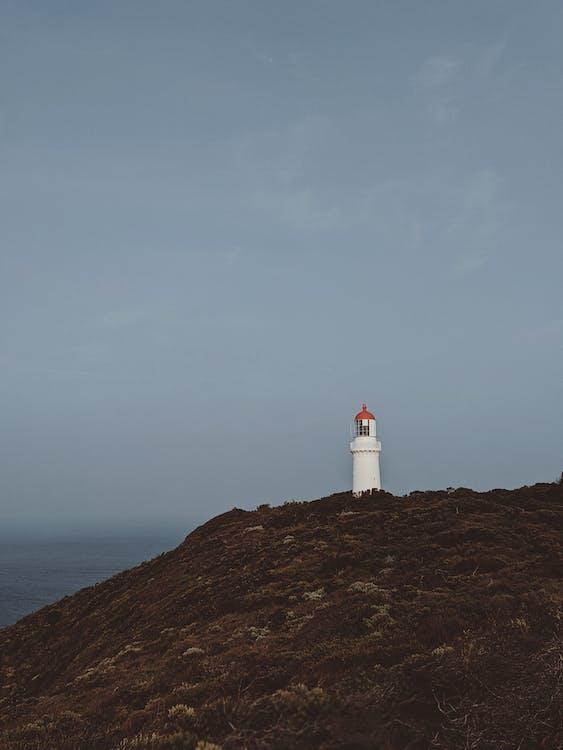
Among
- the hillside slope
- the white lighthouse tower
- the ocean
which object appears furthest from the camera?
the ocean

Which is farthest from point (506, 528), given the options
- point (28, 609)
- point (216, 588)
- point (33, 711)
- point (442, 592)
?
point (28, 609)

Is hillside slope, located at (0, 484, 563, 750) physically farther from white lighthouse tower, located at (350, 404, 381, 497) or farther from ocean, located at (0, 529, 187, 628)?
ocean, located at (0, 529, 187, 628)

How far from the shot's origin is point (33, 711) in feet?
45.3

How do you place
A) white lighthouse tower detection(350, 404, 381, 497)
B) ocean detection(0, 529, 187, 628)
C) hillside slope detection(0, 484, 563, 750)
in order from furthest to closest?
ocean detection(0, 529, 187, 628) < white lighthouse tower detection(350, 404, 381, 497) < hillside slope detection(0, 484, 563, 750)

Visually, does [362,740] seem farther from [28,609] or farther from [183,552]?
[28,609]

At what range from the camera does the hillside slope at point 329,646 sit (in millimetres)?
8383

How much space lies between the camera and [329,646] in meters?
12.0

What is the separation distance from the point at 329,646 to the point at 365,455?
28825 millimetres

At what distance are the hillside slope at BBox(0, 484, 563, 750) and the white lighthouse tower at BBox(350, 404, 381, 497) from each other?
37.2ft

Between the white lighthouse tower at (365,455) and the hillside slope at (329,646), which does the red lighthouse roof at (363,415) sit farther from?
the hillside slope at (329,646)

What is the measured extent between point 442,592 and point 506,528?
7.78 metres

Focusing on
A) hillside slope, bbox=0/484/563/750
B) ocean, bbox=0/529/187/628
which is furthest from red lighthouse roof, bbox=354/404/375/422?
ocean, bbox=0/529/187/628

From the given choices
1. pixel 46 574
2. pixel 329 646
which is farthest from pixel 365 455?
pixel 46 574

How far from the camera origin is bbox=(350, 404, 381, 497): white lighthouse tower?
39594 millimetres
